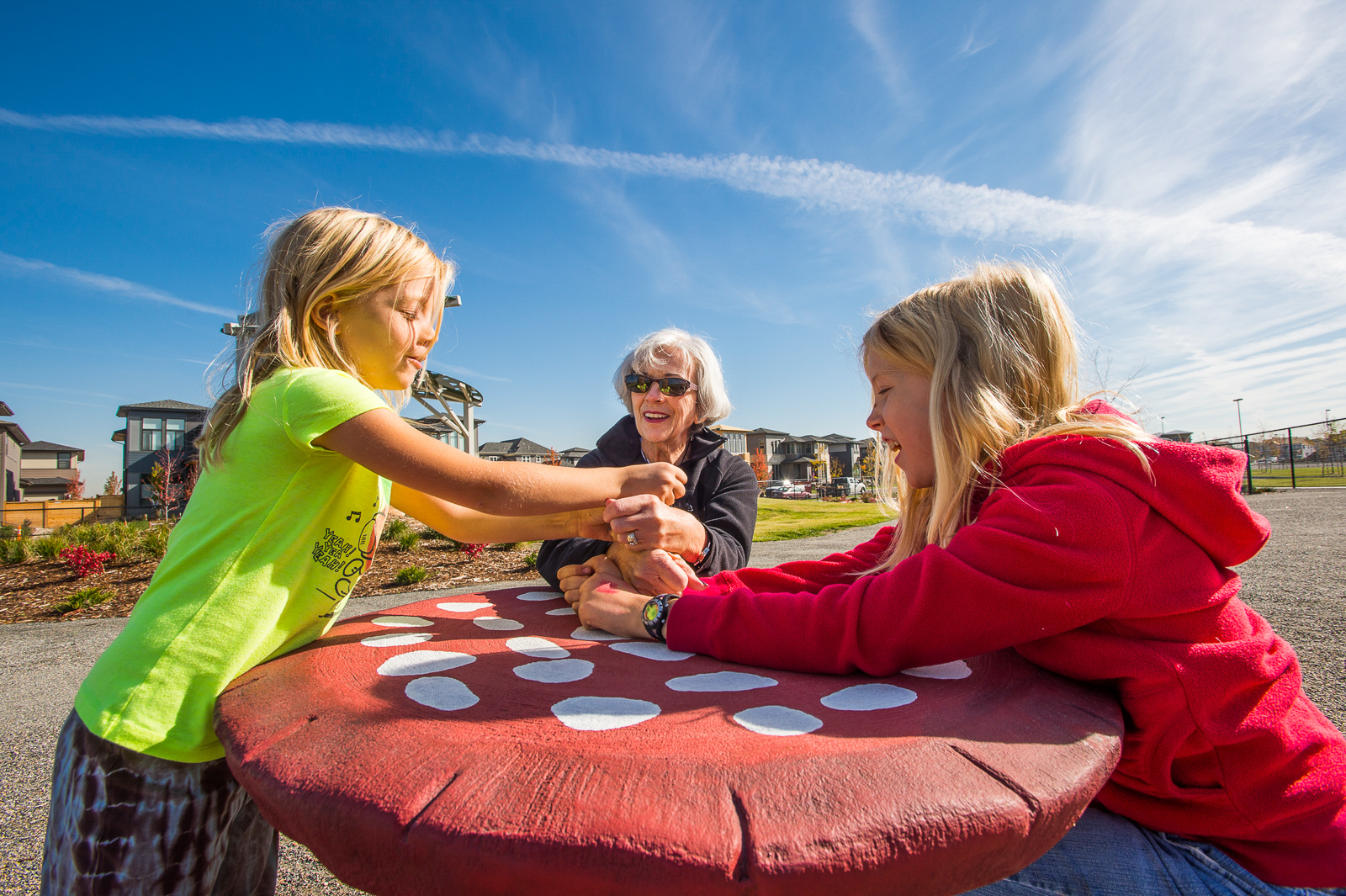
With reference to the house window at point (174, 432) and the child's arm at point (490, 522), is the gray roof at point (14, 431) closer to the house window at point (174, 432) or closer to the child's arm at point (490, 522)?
the house window at point (174, 432)

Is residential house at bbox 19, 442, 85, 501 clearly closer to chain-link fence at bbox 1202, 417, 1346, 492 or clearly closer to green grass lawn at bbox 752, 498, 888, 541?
green grass lawn at bbox 752, 498, 888, 541

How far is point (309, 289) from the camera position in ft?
4.51

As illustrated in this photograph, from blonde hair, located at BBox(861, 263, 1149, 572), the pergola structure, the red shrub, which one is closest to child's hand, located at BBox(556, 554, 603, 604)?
blonde hair, located at BBox(861, 263, 1149, 572)

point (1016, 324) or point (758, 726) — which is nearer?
point (758, 726)

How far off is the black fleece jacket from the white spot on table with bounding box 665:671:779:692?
127cm

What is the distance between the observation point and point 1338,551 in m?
6.28

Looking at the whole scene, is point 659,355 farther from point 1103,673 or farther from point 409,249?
point 1103,673

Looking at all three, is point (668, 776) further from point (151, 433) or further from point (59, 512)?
point (151, 433)

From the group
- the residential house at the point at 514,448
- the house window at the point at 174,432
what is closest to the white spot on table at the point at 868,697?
the house window at the point at 174,432

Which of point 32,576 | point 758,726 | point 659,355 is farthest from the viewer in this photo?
point 32,576

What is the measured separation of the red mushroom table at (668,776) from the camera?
21.5 inches

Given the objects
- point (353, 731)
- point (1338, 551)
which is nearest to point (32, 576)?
point (353, 731)

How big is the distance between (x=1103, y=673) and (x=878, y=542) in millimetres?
980

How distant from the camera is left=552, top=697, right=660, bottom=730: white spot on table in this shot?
0.81 metres
